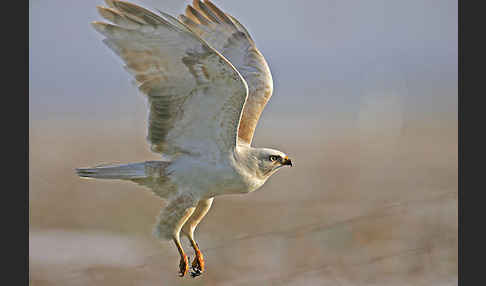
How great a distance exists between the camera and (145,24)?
4906mm

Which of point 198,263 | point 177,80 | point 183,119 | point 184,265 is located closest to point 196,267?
point 198,263

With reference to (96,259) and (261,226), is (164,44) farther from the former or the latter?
(261,226)

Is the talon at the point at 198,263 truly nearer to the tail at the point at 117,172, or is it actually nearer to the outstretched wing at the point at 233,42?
the tail at the point at 117,172

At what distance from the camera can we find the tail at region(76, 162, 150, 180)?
5305 millimetres

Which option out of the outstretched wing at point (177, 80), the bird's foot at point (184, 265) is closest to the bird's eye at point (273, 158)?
the outstretched wing at point (177, 80)

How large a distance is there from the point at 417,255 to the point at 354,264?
91 cm

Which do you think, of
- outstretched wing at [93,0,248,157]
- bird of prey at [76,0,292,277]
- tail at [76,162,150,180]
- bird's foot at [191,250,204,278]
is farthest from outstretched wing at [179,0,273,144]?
bird's foot at [191,250,204,278]

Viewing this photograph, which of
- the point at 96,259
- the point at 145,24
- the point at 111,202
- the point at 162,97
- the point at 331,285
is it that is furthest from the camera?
the point at 111,202

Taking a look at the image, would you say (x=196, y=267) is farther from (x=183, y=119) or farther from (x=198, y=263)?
(x=183, y=119)

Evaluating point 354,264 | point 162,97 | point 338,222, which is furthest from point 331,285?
point 162,97

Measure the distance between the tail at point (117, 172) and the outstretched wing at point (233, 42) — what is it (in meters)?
1.37

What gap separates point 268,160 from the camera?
A: 548 cm

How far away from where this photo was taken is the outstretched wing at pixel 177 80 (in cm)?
489

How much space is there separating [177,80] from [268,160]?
98 centimetres
